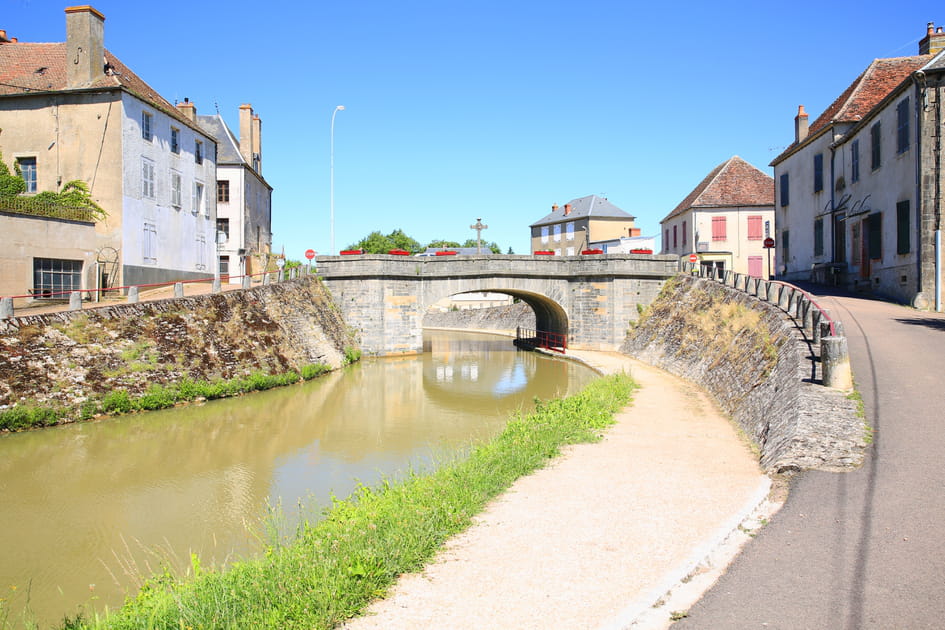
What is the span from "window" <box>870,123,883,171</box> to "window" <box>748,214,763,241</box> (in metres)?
17.4

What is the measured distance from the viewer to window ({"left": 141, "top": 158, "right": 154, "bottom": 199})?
24.6 meters

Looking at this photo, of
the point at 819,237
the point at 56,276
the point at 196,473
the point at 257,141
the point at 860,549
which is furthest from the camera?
the point at 257,141

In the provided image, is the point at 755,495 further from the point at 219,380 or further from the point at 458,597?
the point at 219,380

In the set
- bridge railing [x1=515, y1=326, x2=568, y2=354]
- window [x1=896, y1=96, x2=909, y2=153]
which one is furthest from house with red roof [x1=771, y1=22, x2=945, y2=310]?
bridge railing [x1=515, y1=326, x2=568, y2=354]

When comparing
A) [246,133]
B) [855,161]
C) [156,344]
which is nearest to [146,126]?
[156,344]

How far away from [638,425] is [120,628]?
372 inches

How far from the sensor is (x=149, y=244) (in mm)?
25078

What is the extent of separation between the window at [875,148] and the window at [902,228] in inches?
95.0

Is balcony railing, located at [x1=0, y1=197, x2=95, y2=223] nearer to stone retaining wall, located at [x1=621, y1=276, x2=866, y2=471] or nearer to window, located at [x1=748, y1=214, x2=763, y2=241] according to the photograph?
stone retaining wall, located at [x1=621, y1=276, x2=866, y2=471]

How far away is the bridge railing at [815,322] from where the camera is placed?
33.6 ft

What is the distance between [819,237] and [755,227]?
12279mm

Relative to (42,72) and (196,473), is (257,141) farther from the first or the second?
(196,473)

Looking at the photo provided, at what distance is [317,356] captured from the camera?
82.2ft

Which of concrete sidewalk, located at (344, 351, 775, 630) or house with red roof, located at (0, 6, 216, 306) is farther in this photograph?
house with red roof, located at (0, 6, 216, 306)
